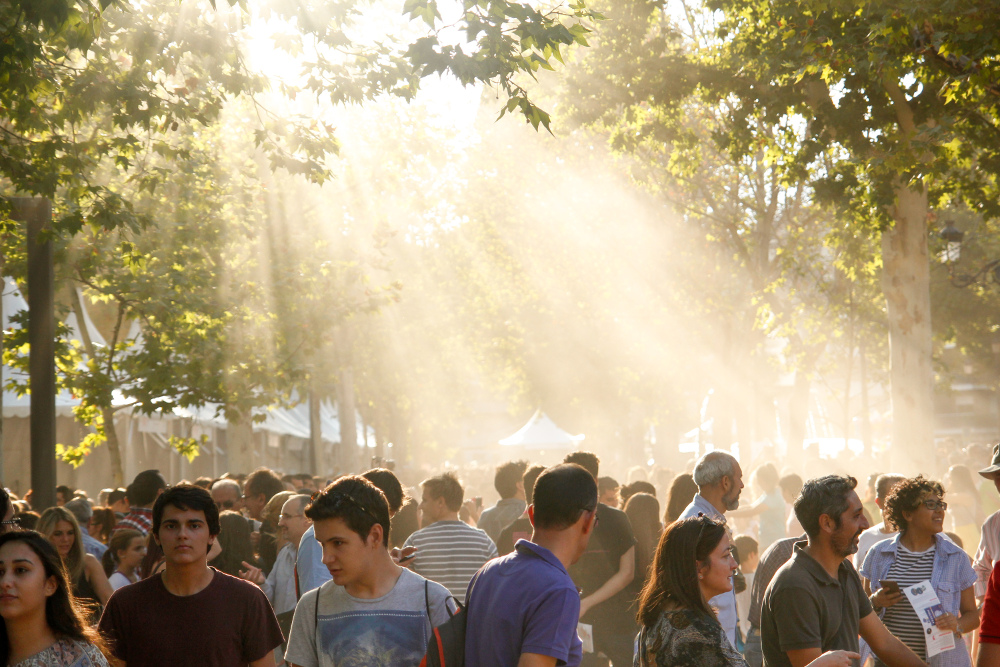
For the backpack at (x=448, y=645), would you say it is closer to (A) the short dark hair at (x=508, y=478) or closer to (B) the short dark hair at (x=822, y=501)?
(B) the short dark hair at (x=822, y=501)

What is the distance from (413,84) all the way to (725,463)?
4480mm

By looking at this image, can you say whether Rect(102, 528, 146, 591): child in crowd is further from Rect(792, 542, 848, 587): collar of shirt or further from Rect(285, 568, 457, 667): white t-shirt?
Rect(792, 542, 848, 587): collar of shirt

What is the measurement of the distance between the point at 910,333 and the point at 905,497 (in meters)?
8.81

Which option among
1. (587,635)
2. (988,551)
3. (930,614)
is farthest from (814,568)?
(587,635)

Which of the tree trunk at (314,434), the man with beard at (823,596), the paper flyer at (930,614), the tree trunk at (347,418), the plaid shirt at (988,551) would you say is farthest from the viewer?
the tree trunk at (347,418)

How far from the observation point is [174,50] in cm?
968

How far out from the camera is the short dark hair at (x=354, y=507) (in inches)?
150

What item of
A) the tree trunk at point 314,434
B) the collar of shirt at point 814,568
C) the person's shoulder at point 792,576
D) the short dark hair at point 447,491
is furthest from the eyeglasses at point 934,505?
the tree trunk at point 314,434

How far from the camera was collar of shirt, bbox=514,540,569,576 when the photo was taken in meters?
3.40

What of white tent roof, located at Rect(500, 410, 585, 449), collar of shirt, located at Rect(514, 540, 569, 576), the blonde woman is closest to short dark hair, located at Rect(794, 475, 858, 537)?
collar of shirt, located at Rect(514, 540, 569, 576)

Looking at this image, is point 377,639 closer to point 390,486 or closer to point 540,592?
point 540,592

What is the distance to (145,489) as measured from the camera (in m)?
8.44

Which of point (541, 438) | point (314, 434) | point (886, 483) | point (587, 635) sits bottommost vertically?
point (587, 635)

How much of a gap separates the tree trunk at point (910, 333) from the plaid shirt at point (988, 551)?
24.7 feet
